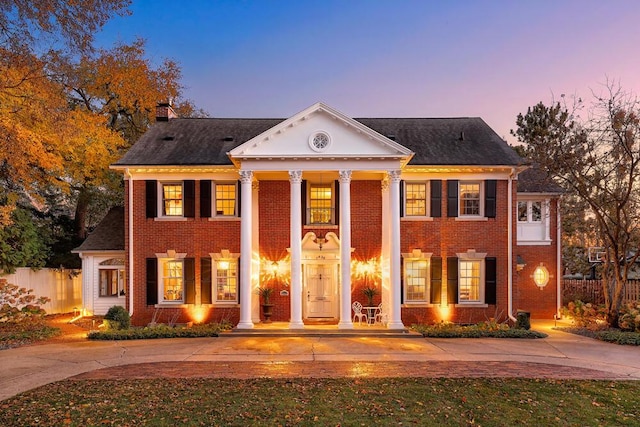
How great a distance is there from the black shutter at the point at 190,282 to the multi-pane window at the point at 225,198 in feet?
7.24

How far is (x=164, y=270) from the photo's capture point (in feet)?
56.7

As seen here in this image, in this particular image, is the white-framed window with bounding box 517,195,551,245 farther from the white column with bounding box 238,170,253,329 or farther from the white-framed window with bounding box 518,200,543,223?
the white column with bounding box 238,170,253,329

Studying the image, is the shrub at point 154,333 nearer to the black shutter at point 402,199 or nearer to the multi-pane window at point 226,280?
the multi-pane window at point 226,280

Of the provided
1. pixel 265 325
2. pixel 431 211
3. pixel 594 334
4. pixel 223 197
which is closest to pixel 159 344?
pixel 265 325

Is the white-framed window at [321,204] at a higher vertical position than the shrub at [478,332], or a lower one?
higher

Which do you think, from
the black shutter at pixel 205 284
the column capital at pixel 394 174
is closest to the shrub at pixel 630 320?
the column capital at pixel 394 174

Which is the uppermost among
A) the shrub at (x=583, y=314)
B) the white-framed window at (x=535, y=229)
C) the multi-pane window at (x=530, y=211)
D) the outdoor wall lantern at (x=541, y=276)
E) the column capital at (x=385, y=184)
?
the column capital at (x=385, y=184)

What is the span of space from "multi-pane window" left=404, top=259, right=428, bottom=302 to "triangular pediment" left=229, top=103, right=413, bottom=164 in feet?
13.8

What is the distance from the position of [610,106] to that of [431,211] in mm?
6984

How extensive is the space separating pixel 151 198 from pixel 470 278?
1244 cm

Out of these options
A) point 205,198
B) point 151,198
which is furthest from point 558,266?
point 151,198

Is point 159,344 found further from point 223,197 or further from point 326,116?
point 326,116

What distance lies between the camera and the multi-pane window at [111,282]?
19.1m

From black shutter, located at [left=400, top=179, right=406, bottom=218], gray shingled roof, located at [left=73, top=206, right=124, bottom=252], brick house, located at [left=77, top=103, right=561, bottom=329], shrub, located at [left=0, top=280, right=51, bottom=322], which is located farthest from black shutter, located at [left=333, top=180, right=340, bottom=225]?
shrub, located at [left=0, top=280, right=51, bottom=322]
